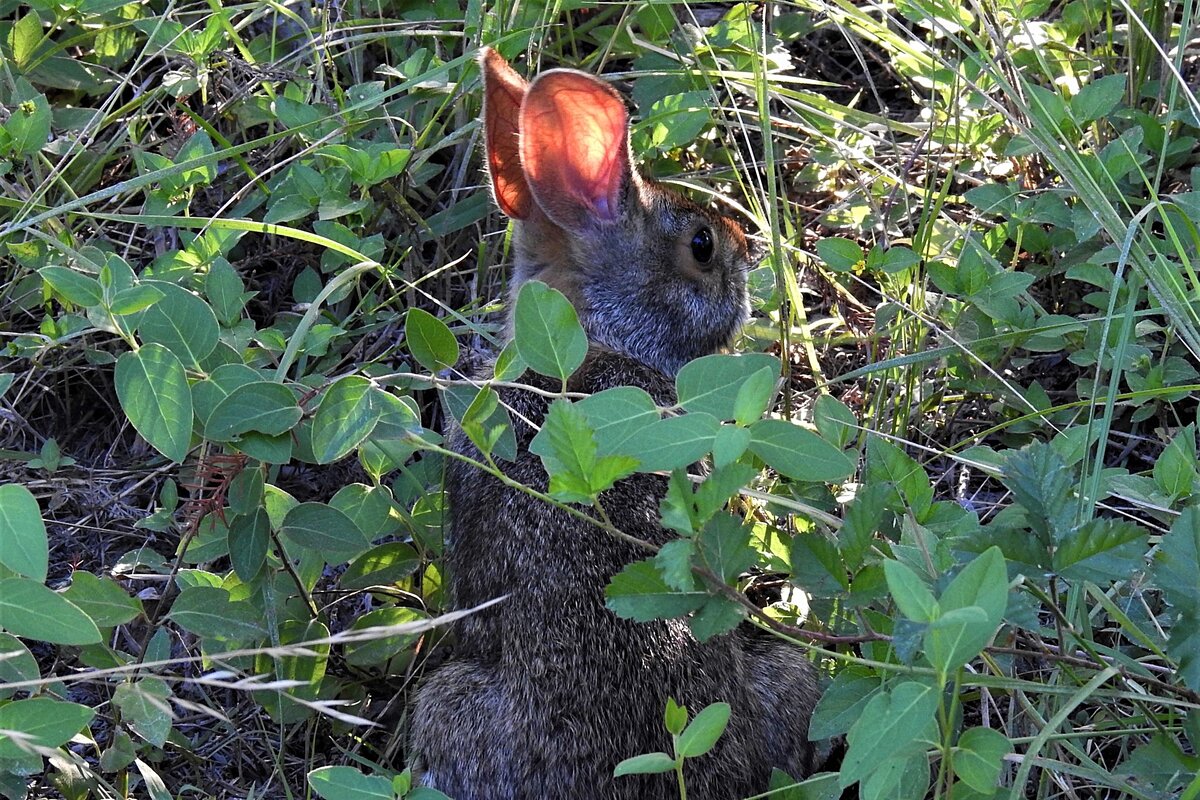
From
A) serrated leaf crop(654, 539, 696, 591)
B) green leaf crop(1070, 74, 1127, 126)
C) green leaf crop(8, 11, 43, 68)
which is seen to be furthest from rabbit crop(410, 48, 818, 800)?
A: green leaf crop(8, 11, 43, 68)

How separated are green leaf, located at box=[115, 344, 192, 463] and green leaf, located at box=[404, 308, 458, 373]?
0.48 meters

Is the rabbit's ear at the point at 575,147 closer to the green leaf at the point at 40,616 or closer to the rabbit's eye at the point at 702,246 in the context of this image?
the rabbit's eye at the point at 702,246

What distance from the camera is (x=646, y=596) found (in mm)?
2459

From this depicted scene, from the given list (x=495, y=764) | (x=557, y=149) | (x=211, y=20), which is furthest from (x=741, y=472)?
(x=211, y=20)

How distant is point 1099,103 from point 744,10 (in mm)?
1124

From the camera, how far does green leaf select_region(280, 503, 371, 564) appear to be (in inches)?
125

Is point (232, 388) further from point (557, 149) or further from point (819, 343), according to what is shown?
point (819, 343)

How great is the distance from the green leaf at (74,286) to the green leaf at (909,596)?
1682 millimetres

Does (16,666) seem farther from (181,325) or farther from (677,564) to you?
(677,564)

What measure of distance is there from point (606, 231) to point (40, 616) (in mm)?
2026

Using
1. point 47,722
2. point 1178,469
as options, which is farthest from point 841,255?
point 47,722

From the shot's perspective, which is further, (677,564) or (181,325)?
(181,325)

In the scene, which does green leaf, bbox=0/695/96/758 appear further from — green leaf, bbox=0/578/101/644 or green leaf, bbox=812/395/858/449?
green leaf, bbox=812/395/858/449

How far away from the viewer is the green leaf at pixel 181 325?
9.73ft
